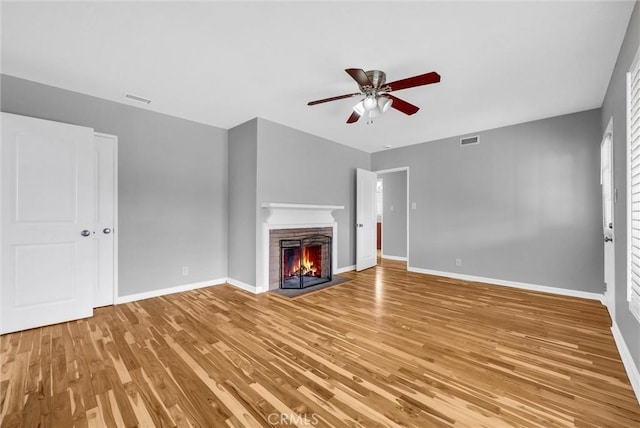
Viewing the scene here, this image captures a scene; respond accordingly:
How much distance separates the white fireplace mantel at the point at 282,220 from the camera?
4109 millimetres

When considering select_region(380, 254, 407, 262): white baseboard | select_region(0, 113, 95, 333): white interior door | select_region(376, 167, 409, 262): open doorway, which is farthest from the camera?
select_region(376, 167, 409, 262): open doorway

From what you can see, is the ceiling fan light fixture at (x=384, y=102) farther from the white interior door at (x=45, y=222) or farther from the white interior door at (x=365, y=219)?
the white interior door at (x=45, y=222)

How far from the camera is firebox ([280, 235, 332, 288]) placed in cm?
444

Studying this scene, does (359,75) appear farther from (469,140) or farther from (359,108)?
(469,140)

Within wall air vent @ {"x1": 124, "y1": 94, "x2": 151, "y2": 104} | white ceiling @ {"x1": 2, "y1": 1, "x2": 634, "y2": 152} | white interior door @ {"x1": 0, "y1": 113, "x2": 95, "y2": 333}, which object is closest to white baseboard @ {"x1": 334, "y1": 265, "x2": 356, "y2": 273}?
white ceiling @ {"x1": 2, "y1": 1, "x2": 634, "y2": 152}

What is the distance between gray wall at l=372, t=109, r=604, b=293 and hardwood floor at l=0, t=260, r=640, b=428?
0.92 metres

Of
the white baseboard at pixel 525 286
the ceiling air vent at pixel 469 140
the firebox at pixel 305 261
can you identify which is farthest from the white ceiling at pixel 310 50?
the white baseboard at pixel 525 286

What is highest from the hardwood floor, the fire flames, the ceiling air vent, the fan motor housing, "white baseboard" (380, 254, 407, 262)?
the fan motor housing

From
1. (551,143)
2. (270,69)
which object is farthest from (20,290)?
(551,143)

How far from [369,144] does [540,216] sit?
10.5 feet

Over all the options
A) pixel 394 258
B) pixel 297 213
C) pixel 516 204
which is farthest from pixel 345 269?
A: pixel 516 204

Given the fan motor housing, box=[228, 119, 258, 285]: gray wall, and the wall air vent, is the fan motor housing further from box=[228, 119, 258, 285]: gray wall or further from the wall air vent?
the wall air vent

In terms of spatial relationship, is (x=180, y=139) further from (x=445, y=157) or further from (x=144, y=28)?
(x=445, y=157)

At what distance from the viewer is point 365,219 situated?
5.95 metres
